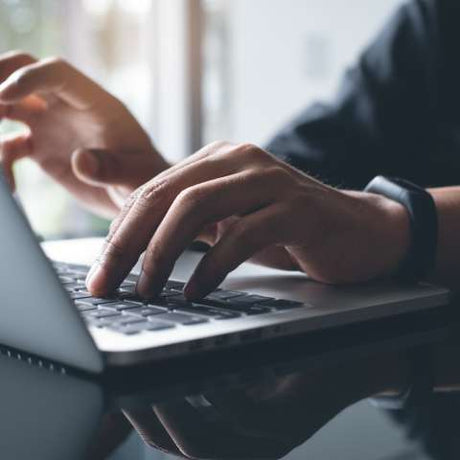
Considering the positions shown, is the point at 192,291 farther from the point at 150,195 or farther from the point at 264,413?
the point at 264,413

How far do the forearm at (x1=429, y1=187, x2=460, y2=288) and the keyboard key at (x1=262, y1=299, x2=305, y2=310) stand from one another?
255 mm

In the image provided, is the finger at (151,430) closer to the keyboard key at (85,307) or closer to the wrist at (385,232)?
the keyboard key at (85,307)

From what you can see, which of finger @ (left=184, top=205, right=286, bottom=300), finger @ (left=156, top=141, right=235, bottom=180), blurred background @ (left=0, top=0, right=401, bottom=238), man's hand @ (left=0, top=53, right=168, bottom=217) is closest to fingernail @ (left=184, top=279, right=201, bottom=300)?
finger @ (left=184, top=205, right=286, bottom=300)

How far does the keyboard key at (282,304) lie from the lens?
60cm

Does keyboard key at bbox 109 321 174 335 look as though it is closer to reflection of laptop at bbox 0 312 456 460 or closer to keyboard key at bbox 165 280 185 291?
reflection of laptop at bbox 0 312 456 460

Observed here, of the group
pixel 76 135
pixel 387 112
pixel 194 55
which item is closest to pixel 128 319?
pixel 76 135

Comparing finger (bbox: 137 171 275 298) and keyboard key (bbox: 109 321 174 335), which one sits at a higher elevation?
finger (bbox: 137 171 275 298)

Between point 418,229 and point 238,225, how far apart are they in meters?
0.23

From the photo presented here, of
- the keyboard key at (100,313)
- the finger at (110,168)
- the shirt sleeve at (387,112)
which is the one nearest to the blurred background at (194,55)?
the shirt sleeve at (387,112)

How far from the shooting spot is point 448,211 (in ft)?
2.75

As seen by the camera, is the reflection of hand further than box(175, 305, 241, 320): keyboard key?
No

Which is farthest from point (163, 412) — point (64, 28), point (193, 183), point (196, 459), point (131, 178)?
point (64, 28)

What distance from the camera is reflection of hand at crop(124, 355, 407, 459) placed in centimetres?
39

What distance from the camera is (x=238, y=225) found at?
0.63 m
